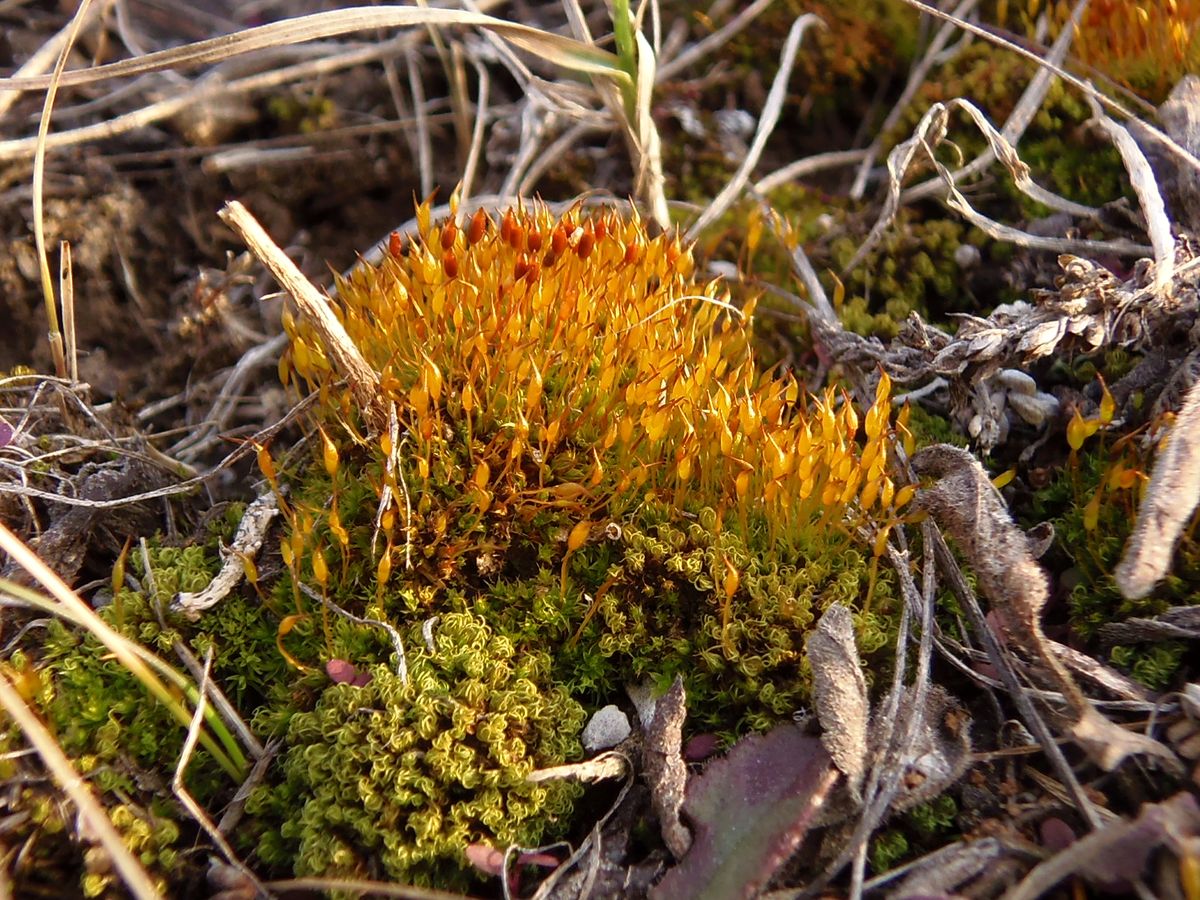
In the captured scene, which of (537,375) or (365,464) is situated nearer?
(537,375)

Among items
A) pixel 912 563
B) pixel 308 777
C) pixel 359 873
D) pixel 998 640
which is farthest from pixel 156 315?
pixel 998 640

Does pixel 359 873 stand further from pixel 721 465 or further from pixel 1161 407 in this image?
pixel 1161 407

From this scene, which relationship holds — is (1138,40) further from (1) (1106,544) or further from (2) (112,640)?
(2) (112,640)

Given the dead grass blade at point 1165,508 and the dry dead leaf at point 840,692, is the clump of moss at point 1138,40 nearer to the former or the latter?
the dead grass blade at point 1165,508

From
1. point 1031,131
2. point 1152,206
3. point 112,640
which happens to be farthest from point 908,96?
point 112,640


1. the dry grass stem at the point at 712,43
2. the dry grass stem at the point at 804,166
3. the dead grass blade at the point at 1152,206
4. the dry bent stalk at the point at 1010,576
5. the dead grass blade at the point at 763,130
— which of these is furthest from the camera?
the dry grass stem at the point at 712,43

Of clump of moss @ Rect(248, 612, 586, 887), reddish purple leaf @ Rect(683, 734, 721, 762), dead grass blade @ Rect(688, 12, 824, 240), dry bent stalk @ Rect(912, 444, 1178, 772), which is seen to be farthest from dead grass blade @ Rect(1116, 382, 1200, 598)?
dead grass blade @ Rect(688, 12, 824, 240)

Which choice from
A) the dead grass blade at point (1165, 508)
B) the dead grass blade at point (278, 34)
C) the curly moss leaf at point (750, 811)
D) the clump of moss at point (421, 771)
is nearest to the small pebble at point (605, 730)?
the clump of moss at point (421, 771)
